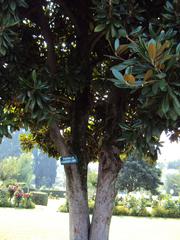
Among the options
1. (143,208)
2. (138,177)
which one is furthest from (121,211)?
(138,177)

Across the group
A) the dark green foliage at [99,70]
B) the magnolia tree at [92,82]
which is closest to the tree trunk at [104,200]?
the magnolia tree at [92,82]

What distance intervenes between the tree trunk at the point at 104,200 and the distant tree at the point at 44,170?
178 ft

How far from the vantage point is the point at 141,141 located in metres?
3.24

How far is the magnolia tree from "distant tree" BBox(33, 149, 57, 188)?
2079 inches

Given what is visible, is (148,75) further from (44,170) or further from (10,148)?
(10,148)

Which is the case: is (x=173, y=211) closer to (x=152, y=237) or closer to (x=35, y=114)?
(x=152, y=237)

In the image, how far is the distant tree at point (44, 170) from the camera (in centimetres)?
5869

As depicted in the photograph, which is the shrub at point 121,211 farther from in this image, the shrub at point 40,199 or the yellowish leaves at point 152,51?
the yellowish leaves at point 152,51

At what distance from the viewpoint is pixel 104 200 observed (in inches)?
191

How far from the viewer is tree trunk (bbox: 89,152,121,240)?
15.8ft

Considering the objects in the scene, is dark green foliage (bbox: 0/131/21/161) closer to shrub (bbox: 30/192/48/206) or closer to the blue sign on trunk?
shrub (bbox: 30/192/48/206)

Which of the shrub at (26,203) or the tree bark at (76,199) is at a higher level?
the tree bark at (76,199)

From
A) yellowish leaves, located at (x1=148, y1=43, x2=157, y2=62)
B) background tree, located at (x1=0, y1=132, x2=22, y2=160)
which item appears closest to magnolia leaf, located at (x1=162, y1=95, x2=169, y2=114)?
yellowish leaves, located at (x1=148, y1=43, x2=157, y2=62)

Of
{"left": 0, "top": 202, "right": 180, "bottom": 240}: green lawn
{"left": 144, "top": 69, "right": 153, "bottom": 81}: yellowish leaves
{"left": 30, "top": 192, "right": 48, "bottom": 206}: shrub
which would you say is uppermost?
{"left": 144, "top": 69, "right": 153, "bottom": 81}: yellowish leaves
